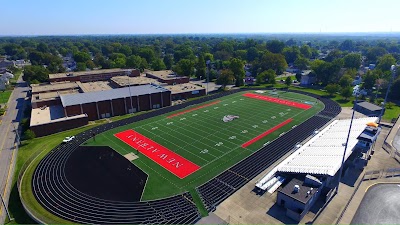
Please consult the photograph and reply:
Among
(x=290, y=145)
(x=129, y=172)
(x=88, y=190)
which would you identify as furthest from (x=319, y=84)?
(x=88, y=190)

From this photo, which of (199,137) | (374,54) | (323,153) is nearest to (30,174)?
(199,137)

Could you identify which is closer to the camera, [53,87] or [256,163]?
[256,163]

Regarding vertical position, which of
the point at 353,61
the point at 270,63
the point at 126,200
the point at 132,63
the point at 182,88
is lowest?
the point at 126,200

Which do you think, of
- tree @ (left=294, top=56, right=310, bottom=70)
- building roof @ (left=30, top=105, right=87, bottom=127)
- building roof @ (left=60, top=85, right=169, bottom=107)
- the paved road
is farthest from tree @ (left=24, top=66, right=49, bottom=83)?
tree @ (left=294, top=56, right=310, bottom=70)

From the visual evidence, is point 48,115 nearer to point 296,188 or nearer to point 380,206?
point 296,188

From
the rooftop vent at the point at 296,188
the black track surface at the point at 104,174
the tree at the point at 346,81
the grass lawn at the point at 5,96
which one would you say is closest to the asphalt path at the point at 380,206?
the rooftop vent at the point at 296,188

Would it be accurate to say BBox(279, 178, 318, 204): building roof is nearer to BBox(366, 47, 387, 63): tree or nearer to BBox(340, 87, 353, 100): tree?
BBox(340, 87, 353, 100): tree

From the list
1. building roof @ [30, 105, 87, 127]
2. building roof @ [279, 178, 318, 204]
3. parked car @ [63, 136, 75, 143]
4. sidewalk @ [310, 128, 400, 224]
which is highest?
building roof @ [30, 105, 87, 127]
